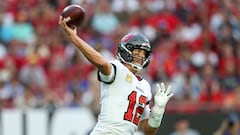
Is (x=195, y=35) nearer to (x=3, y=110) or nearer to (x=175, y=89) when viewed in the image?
(x=175, y=89)

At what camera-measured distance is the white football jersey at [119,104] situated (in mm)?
6996

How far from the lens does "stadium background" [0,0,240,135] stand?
13188 mm

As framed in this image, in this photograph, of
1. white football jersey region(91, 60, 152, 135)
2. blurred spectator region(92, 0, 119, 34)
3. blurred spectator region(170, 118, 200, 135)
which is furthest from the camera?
blurred spectator region(92, 0, 119, 34)

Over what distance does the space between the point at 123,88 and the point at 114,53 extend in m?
7.90

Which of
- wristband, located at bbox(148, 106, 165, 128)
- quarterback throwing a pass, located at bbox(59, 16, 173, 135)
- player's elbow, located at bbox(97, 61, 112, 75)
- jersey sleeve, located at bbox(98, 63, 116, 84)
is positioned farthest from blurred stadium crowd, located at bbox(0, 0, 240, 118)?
player's elbow, located at bbox(97, 61, 112, 75)

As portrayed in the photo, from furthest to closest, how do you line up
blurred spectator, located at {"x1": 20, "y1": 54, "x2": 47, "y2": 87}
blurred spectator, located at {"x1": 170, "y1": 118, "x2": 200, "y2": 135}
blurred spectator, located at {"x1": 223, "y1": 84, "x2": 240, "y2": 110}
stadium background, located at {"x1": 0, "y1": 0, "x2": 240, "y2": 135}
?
blurred spectator, located at {"x1": 20, "y1": 54, "x2": 47, "y2": 87}, stadium background, located at {"x1": 0, "y1": 0, "x2": 240, "y2": 135}, blurred spectator, located at {"x1": 223, "y1": 84, "x2": 240, "y2": 110}, blurred spectator, located at {"x1": 170, "y1": 118, "x2": 200, "y2": 135}

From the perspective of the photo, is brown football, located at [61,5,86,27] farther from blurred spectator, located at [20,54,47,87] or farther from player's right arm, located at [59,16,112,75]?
blurred spectator, located at [20,54,47,87]

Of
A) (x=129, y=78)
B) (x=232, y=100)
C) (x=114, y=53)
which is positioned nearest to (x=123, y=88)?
(x=129, y=78)

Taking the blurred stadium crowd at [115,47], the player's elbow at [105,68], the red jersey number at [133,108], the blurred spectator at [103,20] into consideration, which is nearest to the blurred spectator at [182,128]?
the blurred stadium crowd at [115,47]

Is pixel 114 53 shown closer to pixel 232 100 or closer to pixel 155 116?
pixel 232 100

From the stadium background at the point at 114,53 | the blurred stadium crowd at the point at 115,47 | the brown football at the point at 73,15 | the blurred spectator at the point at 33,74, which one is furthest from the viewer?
the blurred spectator at the point at 33,74

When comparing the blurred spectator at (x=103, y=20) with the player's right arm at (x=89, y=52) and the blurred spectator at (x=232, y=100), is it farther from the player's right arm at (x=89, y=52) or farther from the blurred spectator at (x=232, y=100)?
the player's right arm at (x=89, y=52)

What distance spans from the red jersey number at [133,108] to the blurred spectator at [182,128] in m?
5.55

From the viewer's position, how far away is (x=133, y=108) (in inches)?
280
